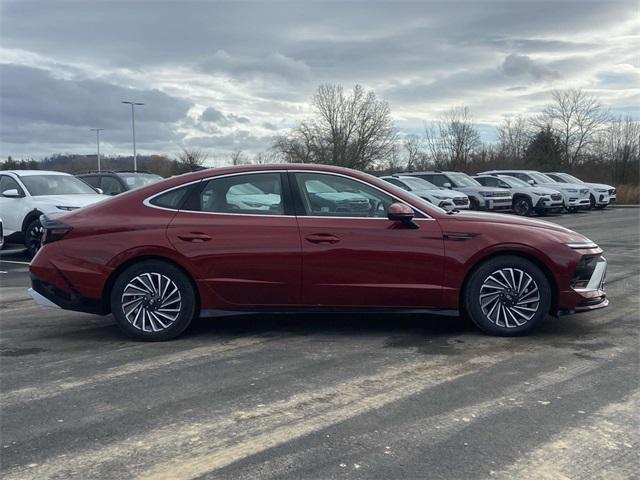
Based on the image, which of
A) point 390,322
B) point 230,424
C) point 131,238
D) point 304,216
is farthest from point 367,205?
point 230,424

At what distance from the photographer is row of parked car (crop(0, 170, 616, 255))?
994 centimetres

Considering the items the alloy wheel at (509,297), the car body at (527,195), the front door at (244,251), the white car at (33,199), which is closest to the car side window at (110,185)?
the white car at (33,199)

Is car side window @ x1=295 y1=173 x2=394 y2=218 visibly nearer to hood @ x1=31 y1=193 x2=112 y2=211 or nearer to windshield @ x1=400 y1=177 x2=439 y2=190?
hood @ x1=31 y1=193 x2=112 y2=211

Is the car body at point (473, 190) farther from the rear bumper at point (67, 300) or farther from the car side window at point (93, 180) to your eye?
the rear bumper at point (67, 300)

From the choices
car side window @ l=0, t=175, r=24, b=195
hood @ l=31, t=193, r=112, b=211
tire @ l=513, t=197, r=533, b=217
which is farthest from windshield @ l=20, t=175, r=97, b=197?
tire @ l=513, t=197, r=533, b=217

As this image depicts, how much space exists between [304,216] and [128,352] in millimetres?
1933

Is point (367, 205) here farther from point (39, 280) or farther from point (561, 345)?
point (39, 280)

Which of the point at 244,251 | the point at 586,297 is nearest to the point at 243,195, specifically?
the point at 244,251

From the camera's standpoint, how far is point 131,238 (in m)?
5.66

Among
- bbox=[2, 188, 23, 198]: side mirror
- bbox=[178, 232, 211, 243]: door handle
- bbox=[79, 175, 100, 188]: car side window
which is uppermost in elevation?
bbox=[79, 175, 100, 188]: car side window

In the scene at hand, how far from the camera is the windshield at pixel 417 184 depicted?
2164cm

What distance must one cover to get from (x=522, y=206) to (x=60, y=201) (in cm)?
1895

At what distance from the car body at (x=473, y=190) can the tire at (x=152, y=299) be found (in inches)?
726

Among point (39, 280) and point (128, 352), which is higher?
point (39, 280)
